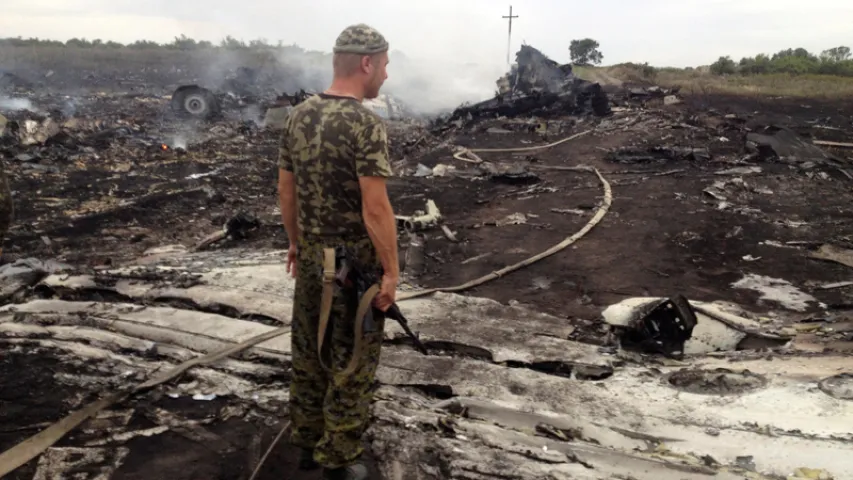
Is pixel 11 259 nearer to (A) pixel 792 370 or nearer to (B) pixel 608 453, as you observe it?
(B) pixel 608 453

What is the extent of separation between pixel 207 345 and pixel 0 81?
28.2m

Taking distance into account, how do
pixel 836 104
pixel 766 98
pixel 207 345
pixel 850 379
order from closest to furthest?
pixel 850 379
pixel 207 345
pixel 836 104
pixel 766 98

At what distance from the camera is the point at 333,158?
2.30m

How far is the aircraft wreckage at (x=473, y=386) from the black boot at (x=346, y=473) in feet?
0.43

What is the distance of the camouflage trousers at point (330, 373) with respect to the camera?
2.39 meters

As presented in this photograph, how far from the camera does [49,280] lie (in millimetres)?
4590

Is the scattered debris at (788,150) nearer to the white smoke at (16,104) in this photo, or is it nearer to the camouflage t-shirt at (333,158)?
the camouflage t-shirt at (333,158)

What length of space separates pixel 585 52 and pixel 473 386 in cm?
4887

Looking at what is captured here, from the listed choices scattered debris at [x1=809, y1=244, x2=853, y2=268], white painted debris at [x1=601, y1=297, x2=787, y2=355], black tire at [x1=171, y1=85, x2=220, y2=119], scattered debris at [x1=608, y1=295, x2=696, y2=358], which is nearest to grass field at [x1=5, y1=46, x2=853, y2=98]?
black tire at [x1=171, y1=85, x2=220, y2=119]

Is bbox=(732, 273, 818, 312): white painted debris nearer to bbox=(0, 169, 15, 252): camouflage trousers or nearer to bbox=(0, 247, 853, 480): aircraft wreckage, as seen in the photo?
bbox=(0, 247, 853, 480): aircraft wreckage

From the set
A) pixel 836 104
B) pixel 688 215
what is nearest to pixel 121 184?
pixel 688 215

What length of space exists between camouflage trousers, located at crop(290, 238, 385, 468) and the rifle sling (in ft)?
0.13

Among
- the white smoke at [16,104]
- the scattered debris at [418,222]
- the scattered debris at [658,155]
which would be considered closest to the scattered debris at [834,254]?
the scattered debris at [418,222]

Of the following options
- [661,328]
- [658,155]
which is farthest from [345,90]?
[658,155]
